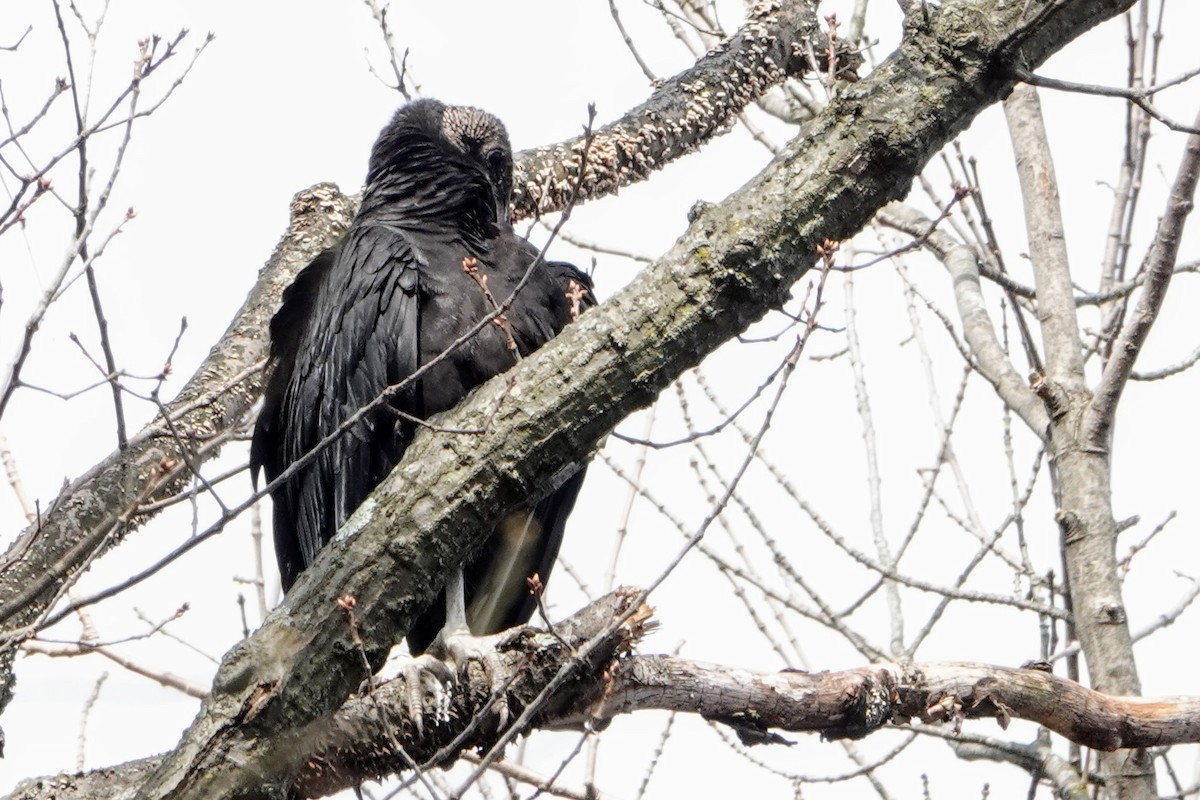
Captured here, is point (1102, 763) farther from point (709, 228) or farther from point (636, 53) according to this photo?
point (636, 53)

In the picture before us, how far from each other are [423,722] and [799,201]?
4.22 ft

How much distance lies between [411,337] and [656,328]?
3.72 ft

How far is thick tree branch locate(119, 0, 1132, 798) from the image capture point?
7.50 feet

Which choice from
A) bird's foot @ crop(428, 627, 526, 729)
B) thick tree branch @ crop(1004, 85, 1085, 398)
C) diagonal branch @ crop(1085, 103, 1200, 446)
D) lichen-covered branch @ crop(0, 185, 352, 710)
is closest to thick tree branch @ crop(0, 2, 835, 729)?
lichen-covered branch @ crop(0, 185, 352, 710)

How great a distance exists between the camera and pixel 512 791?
3.48m

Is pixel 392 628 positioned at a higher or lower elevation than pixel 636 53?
lower

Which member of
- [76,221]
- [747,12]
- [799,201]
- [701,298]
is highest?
[747,12]

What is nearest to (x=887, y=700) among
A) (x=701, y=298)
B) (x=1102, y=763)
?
(x=1102, y=763)

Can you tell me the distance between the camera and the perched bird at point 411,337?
329 centimetres

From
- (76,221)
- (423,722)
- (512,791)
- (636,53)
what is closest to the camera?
(423,722)

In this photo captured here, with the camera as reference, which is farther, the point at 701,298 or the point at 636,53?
the point at 636,53

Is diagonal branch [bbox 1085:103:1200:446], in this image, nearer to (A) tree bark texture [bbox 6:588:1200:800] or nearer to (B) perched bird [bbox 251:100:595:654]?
(A) tree bark texture [bbox 6:588:1200:800]

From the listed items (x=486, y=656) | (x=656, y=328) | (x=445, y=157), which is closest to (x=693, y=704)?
(x=486, y=656)

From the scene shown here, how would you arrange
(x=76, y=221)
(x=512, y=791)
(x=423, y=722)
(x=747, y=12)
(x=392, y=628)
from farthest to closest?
(x=747, y=12) < (x=512, y=791) < (x=76, y=221) < (x=423, y=722) < (x=392, y=628)
